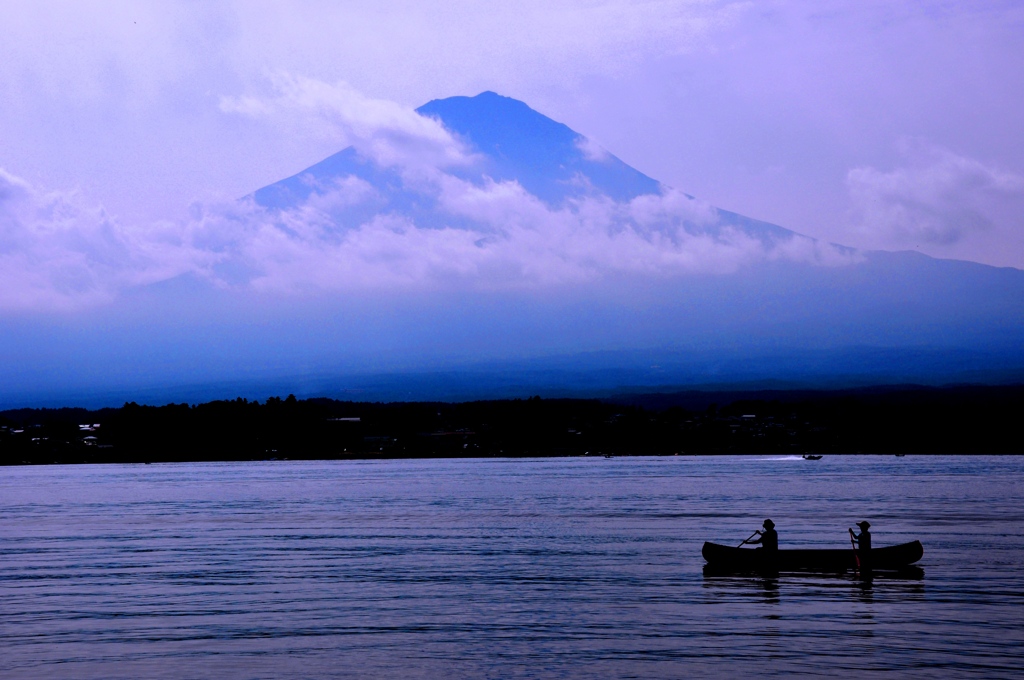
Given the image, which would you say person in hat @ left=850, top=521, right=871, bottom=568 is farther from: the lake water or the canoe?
the lake water

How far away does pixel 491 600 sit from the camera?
4206 centimetres

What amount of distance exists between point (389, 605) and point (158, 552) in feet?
88.2

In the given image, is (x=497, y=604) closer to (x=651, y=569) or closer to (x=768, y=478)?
(x=651, y=569)

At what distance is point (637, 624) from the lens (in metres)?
35.7

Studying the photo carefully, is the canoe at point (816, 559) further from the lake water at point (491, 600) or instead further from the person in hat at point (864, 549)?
the lake water at point (491, 600)

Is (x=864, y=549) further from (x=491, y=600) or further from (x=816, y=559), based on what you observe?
(x=491, y=600)

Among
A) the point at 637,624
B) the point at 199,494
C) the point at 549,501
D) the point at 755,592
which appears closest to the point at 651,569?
the point at 755,592

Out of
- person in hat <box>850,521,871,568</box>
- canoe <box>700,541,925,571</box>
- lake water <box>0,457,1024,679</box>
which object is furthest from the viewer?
canoe <box>700,541,925,571</box>

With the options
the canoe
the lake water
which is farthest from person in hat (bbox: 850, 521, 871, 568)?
the lake water

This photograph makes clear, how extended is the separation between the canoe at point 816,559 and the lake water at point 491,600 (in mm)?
1282

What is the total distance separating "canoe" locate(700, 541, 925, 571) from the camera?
47.8m

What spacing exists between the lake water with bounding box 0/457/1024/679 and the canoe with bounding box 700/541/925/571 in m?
1.28

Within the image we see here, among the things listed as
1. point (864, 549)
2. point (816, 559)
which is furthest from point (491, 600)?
point (864, 549)

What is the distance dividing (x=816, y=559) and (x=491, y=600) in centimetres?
1455
